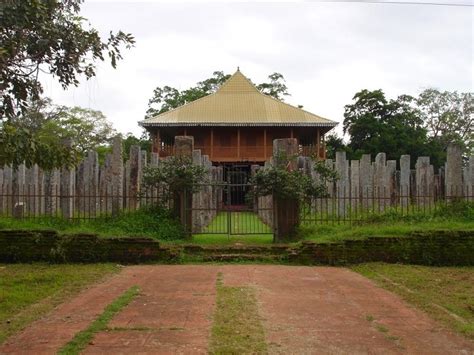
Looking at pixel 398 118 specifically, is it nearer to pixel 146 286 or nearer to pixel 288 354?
pixel 146 286

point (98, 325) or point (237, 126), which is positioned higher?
point (237, 126)

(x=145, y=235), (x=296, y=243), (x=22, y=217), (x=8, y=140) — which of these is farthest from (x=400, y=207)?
(x=8, y=140)

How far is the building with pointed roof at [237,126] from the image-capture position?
31.1 m

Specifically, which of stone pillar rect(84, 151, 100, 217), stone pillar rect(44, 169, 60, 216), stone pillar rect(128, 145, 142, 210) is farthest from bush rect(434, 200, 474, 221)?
stone pillar rect(44, 169, 60, 216)

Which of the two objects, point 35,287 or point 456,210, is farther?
point 456,210

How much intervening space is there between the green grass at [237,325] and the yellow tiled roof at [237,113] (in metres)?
23.9

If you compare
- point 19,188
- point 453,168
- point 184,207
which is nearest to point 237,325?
point 184,207

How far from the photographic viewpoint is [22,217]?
1171 cm

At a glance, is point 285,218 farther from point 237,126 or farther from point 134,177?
point 237,126

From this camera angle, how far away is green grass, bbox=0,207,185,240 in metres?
11.1

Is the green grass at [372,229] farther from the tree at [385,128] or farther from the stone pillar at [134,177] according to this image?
the tree at [385,128]

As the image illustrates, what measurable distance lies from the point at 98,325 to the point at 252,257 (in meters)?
5.31

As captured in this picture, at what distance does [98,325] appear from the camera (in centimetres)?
567

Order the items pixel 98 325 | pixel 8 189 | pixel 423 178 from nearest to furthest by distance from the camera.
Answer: pixel 98 325 < pixel 8 189 < pixel 423 178
